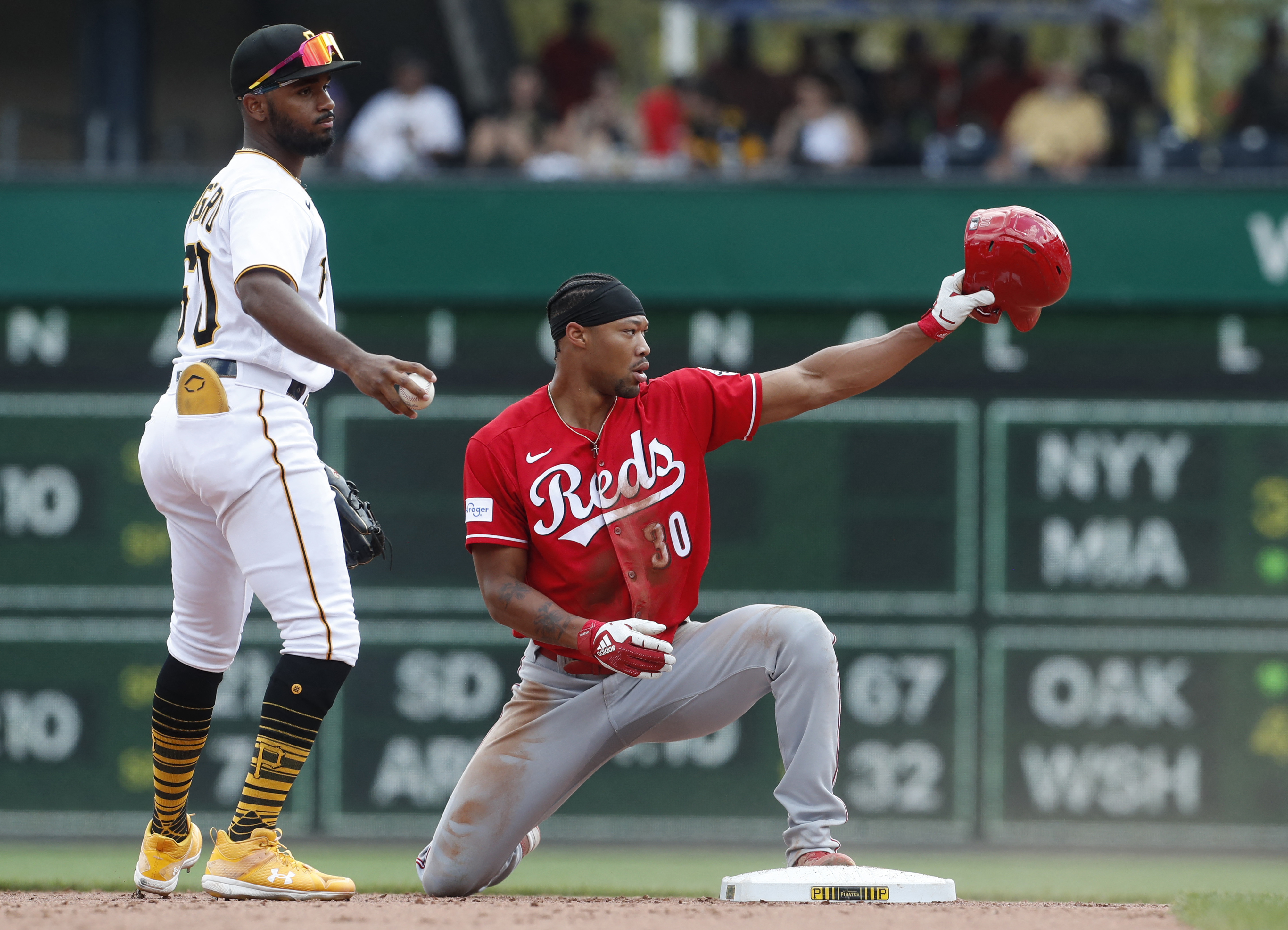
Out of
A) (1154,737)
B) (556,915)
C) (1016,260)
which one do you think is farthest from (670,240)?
(556,915)

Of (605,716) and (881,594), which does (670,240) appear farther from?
(605,716)

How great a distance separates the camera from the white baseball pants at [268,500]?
12.4 ft

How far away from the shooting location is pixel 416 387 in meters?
3.54

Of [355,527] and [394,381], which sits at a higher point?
[394,381]

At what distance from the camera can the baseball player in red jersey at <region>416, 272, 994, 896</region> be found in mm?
4246

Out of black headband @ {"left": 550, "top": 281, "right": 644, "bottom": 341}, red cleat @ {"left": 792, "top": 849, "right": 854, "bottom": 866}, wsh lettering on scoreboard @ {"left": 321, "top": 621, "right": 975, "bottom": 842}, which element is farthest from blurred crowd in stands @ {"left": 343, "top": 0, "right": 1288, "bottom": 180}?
red cleat @ {"left": 792, "top": 849, "right": 854, "bottom": 866}

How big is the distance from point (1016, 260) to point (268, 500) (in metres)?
1.98

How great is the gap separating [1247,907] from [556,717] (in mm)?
1788

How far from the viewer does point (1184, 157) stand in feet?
26.6

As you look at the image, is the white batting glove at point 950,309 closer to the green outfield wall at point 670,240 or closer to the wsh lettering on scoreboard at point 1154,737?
the green outfield wall at point 670,240

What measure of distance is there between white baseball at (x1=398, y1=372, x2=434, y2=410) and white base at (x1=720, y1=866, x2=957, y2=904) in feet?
4.59

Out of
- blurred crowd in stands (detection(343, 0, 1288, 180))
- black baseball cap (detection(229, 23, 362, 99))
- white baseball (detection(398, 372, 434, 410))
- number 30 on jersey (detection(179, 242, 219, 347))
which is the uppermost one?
blurred crowd in stands (detection(343, 0, 1288, 180))

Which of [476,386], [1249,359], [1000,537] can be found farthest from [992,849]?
[476,386]

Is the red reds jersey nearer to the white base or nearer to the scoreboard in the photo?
the white base
